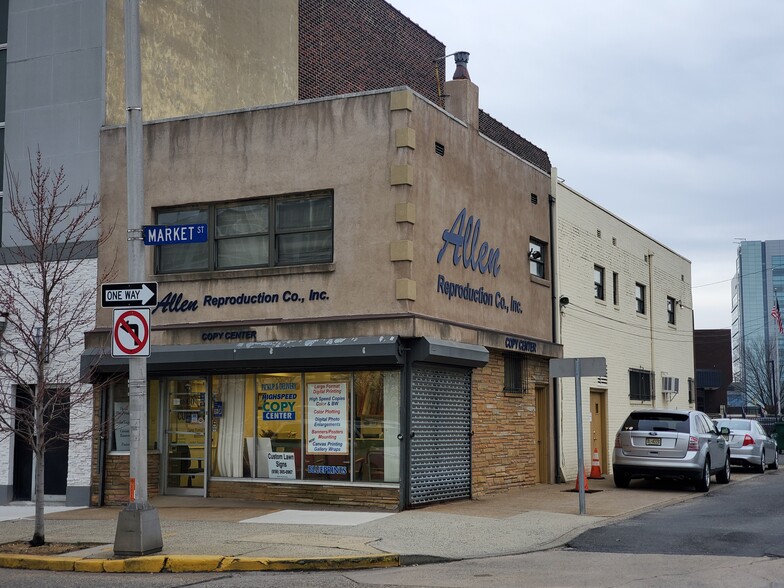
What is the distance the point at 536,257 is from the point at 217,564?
1304 cm

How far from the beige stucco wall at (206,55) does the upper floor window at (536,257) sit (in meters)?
7.02

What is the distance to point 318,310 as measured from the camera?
1711 cm

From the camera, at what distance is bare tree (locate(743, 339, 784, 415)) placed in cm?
7638

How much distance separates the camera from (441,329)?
17.2 meters

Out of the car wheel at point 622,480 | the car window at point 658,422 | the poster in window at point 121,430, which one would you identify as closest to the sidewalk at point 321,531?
the poster in window at point 121,430

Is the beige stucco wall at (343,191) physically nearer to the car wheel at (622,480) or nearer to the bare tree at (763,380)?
the car wheel at (622,480)

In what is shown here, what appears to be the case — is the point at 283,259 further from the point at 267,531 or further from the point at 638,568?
the point at 638,568

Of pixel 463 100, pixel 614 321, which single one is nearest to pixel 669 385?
pixel 614 321

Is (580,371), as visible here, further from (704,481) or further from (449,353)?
(704,481)

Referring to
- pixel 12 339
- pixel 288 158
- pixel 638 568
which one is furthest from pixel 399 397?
pixel 12 339

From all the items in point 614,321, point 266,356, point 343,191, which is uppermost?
point 343,191

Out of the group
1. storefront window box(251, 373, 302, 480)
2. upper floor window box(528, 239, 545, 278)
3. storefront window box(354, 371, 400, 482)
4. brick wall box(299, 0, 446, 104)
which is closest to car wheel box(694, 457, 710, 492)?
upper floor window box(528, 239, 545, 278)

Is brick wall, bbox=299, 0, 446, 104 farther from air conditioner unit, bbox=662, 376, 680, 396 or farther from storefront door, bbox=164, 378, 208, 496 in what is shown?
air conditioner unit, bbox=662, 376, 680, 396

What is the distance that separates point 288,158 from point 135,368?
256 inches
